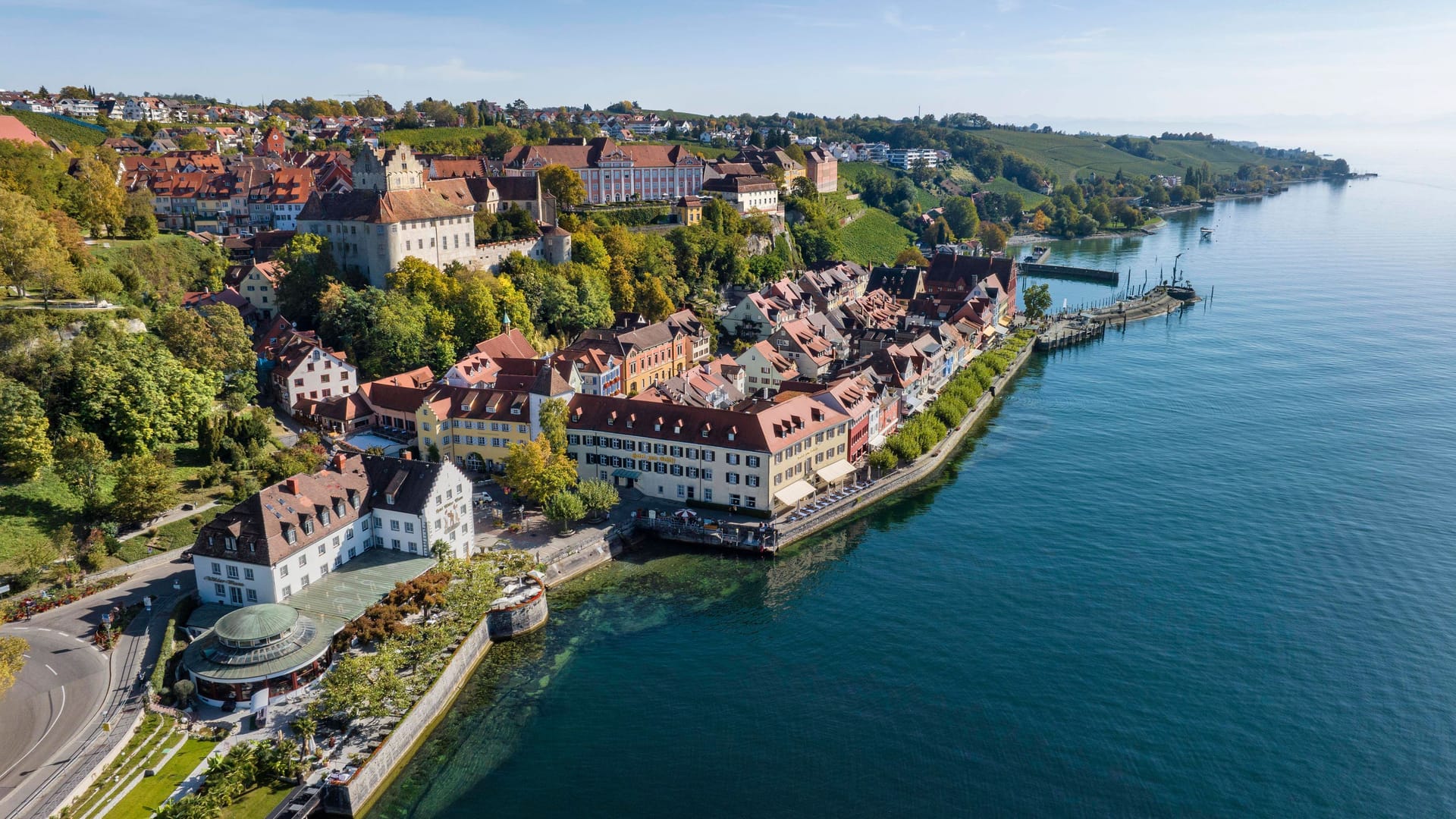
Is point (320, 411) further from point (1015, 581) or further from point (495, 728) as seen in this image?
point (1015, 581)

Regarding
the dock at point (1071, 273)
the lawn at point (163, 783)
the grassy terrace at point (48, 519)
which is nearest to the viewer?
the lawn at point (163, 783)

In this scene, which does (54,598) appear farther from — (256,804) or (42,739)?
(256,804)

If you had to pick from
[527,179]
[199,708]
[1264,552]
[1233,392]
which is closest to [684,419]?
[199,708]

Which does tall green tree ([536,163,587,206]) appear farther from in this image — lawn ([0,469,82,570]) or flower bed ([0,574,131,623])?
flower bed ([0,574,131,623])

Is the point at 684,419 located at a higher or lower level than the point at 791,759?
higher

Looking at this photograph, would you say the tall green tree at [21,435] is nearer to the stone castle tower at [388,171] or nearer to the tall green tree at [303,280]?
the tall green tree at [303,280]

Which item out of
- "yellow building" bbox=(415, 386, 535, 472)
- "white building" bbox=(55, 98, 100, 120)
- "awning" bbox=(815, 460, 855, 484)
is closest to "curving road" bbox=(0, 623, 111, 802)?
"yellow building" bbox=(415, 386, 535, 472)

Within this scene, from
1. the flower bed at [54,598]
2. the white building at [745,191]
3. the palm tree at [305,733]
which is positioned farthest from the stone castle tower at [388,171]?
→ the palm tree at [305,733]
